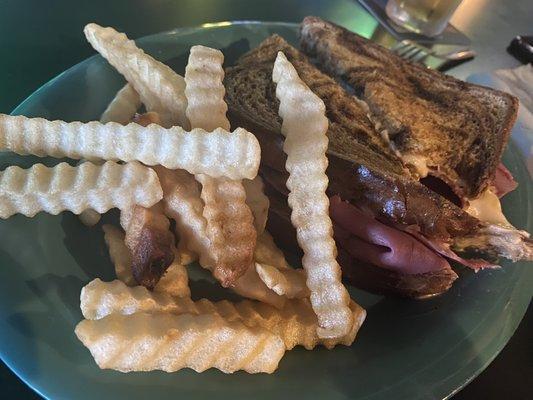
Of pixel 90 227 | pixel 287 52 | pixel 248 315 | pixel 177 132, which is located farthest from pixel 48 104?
pixel 248 315

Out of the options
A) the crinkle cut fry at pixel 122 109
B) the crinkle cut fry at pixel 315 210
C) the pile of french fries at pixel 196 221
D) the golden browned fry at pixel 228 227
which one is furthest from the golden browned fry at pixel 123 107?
the crinkle cut fry at pixel 315 210

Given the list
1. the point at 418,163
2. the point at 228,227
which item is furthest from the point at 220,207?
the point at 418,163

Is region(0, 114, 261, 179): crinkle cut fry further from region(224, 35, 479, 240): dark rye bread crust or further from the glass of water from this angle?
the glass of water

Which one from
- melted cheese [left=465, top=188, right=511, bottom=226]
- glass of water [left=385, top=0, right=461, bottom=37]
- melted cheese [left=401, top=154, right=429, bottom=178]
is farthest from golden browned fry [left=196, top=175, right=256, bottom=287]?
glass of water [left=385, top=0, right=461, bottom=37]

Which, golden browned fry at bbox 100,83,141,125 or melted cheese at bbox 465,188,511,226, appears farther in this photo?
melted cheese at bbox 465,188,511,226

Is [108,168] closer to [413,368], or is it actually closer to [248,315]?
[248,315]
